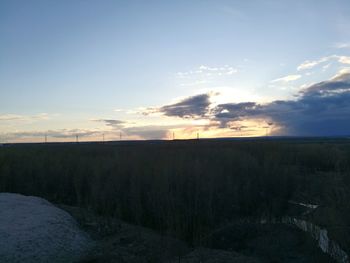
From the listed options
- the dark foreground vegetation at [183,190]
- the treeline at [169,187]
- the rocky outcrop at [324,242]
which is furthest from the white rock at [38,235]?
the rocky outcrop at [324,242]

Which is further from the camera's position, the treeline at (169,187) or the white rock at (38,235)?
the treeline at (169,187)

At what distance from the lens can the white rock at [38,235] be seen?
315 inches

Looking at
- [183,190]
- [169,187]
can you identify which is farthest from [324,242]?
[169,187]

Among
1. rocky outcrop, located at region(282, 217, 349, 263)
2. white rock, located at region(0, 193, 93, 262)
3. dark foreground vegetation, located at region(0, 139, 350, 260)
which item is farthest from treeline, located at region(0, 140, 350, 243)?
white rock, located at region(0, 193, 93, 262)

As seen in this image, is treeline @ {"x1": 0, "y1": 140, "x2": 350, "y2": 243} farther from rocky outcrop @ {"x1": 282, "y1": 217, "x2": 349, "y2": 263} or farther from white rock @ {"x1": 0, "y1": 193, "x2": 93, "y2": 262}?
white rock @ {"x1": 0, "y1": 193, "x2": 93, "y2": 262}

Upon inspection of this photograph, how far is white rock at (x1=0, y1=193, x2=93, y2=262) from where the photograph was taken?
26.3ft

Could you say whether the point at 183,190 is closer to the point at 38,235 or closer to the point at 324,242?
the point at 324,242

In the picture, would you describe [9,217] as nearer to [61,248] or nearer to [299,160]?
[61,248]

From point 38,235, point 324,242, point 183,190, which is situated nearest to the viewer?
point 38,235

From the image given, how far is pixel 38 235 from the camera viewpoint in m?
8.59

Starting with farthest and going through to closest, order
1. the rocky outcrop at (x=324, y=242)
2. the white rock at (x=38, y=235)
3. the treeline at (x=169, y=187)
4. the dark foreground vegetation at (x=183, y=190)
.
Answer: the treeline at (x=169, y=187) → the dark foreground vegetation at (x=183, y=190) → the rocky outcrop at (x=324, y=242) → the white rock at (x=38, y=235)

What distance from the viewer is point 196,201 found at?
12953mm

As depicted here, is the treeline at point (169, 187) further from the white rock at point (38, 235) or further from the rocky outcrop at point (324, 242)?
the white rock at point (38, 235)

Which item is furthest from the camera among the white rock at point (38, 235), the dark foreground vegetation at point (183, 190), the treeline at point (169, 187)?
the treeline at point (169, 187)
